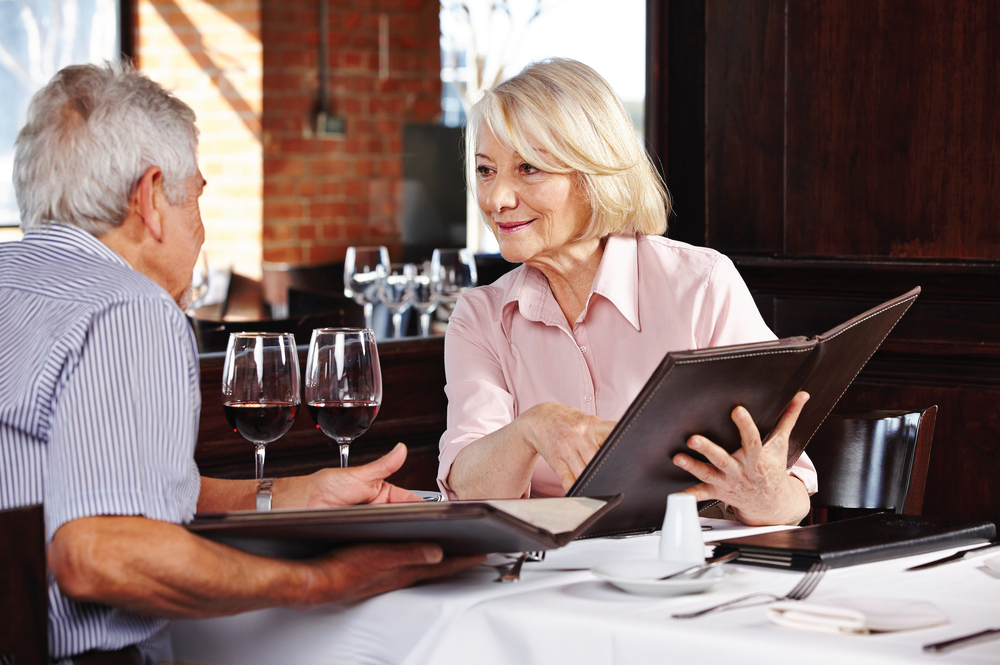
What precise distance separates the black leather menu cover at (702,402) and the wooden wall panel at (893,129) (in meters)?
1.42

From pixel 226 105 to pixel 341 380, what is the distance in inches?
186

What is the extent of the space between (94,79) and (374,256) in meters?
2.51

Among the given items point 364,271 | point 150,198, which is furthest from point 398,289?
point 150,198

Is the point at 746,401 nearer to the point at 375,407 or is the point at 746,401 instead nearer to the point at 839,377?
the point at 839,377

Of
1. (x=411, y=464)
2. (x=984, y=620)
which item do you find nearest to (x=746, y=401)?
(x=984, y=620)

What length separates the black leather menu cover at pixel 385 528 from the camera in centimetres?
102

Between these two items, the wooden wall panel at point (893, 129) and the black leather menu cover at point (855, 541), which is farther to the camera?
the wooden wall panel at point (893, 129)

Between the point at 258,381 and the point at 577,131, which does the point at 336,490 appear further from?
the point at 577,131

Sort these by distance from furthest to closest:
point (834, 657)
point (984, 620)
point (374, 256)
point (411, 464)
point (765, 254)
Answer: point (374, 256) → point (765, 254) → point (411, 464) → point (984, 620) → point (834, 657)

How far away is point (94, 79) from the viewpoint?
47.1 inches

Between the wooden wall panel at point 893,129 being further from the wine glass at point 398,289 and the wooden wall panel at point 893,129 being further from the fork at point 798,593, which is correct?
the fork at point 798,593

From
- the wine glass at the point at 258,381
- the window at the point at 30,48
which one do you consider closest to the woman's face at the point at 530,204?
the wine glass at the point at 258,381

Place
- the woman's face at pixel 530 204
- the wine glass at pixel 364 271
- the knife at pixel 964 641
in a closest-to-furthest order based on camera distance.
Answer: the knife at pixel 964 641, the woman's face at pixel 530 204, the wine glass at pixel 364 271

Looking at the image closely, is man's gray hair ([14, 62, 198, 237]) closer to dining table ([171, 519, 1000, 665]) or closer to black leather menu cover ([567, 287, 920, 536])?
dining table ([171, 519, 1000, 665])
